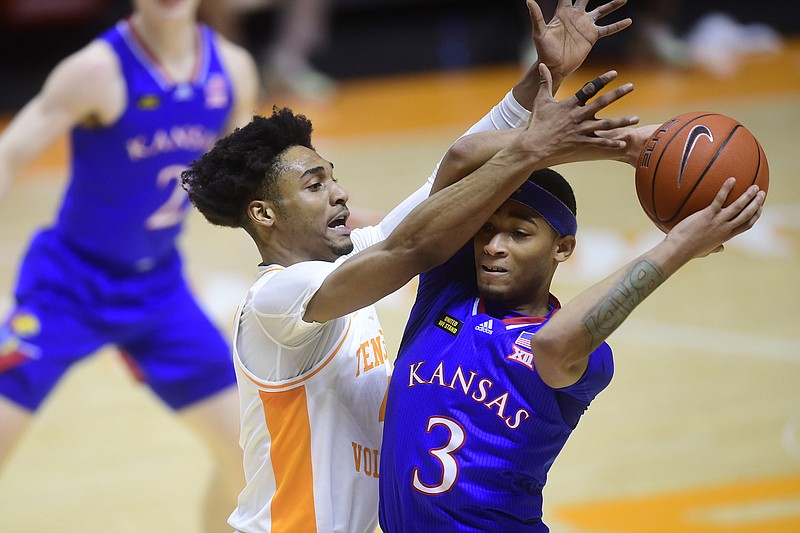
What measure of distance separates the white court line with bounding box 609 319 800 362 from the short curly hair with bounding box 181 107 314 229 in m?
4.32

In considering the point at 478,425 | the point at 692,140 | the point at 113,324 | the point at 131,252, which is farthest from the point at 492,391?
the point at 131,252

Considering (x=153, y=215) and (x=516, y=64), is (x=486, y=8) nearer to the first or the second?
(x=516, y=64)

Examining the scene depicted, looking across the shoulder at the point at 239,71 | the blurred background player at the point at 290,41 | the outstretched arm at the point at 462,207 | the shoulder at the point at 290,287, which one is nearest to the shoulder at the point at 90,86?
the shoulder at the point at 239,71

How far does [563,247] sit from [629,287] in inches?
17.6

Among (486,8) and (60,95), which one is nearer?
(60,95)

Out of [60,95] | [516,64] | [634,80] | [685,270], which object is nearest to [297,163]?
[60,95]

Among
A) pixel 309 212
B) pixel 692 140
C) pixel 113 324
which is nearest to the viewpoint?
pixel 692 140

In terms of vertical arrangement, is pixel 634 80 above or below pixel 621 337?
above

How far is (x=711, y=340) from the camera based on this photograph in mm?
7191

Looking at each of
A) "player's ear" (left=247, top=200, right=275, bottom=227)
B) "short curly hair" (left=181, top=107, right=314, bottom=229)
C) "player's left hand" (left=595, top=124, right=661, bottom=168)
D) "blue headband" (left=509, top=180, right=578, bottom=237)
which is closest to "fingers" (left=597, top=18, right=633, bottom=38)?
"player's left hand" (left=595, top=124, right=661, bottom=168)

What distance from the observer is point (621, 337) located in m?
7.36

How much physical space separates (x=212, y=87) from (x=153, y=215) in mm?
648

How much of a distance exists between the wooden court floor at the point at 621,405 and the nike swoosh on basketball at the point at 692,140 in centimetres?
262

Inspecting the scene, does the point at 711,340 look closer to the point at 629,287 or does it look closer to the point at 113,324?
the point at 113,324
